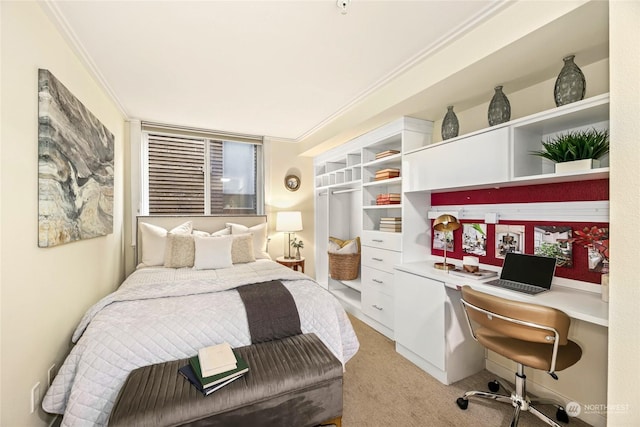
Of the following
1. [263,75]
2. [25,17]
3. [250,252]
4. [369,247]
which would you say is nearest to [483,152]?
[369,247]

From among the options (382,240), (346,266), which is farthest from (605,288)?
(346,266)

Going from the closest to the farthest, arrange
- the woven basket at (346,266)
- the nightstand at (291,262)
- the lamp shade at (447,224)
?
1. the lamp shade at (447,224)
2. the woven basket at (346,266)
3. the nightstand at (291,262)

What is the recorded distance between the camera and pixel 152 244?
3217mm

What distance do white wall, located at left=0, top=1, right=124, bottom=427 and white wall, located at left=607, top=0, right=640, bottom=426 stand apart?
2.53 metres

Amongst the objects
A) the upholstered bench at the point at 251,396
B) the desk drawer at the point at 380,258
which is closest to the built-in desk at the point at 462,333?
the desk drawer at the point at 380,258

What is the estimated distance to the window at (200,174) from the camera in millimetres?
3852

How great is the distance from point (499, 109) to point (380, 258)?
168 centimetres

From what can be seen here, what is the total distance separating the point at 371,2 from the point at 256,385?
6.98 ft

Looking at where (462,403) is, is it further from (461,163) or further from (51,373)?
(51,373)

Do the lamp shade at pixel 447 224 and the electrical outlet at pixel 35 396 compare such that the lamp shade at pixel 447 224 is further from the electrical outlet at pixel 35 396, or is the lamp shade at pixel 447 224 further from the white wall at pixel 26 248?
the electrical outlet at pixel 35 396

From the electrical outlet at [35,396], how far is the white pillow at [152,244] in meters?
1.72

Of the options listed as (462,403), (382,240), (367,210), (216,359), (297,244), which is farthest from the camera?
(297,244)

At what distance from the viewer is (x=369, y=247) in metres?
3.17

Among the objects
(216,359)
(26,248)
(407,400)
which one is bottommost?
(407,400)
